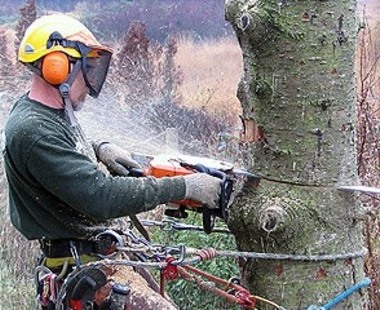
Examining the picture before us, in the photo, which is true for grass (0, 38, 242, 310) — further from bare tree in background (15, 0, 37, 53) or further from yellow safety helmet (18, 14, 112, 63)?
yellow safety helmet (18, 14, 112, 63)

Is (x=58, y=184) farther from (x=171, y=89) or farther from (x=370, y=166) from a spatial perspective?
(x=171, y=89)

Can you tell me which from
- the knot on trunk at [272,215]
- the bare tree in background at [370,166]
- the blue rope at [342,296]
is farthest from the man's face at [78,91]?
the bare tree in background at [370,166]

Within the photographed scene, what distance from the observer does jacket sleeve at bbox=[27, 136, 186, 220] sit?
8.63ft

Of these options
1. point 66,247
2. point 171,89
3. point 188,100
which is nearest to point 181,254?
point 66,247

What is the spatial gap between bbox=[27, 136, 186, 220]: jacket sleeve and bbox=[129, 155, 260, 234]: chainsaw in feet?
0.63

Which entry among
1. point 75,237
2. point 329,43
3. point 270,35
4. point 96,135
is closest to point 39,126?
point 75,237

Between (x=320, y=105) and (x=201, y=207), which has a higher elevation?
(x=320, y=105)

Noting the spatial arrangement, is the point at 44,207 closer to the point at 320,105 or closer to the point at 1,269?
the point at 320,105

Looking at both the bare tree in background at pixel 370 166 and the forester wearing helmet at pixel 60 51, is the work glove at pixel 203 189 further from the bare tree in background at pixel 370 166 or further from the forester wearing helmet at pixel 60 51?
the bare tree in background at pixel 370 166

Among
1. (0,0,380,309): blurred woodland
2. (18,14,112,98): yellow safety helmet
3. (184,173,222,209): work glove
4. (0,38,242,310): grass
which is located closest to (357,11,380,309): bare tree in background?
(0,0,380,309): blurred woodland

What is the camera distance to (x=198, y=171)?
9.59 ft

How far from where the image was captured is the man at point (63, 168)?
104 inches

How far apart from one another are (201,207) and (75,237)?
0.47 metres

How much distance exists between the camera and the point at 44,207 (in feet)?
9.18
